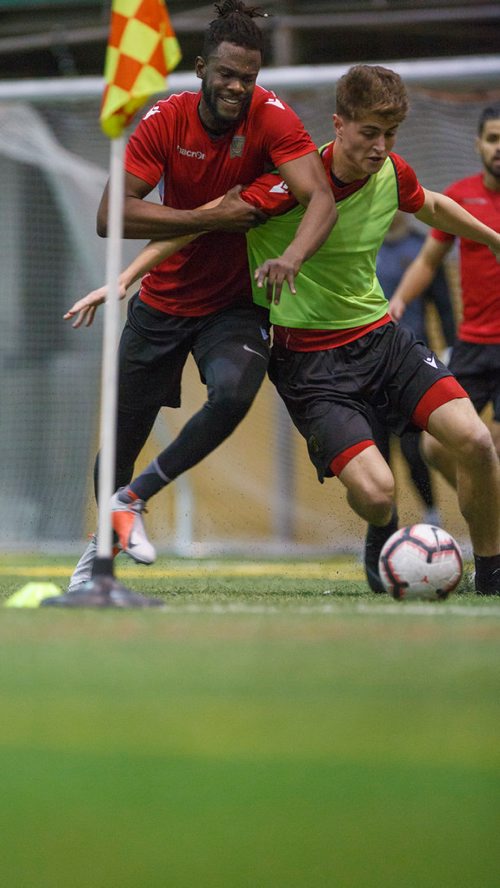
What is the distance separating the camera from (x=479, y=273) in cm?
695

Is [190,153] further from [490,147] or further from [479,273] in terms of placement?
[479,273]

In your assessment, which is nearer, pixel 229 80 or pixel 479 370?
pixel 229 80

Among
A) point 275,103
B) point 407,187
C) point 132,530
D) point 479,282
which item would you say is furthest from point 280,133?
point 479,282

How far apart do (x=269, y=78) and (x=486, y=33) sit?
3.71m

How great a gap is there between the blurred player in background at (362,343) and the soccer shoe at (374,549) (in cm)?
50

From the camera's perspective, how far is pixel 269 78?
8.56 metres

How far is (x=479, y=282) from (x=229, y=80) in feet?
8.40

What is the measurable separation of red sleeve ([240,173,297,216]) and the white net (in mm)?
4581

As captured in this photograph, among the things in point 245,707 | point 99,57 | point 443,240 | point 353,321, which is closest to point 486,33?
point 99,57

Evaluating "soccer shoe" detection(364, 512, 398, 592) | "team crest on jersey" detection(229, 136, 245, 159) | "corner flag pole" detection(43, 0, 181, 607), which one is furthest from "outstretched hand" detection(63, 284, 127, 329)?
"soccer shoe" detection(364, 512, 398, 592)

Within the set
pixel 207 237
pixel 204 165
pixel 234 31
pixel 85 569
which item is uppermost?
pixel 234 31

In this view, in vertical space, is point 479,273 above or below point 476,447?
above

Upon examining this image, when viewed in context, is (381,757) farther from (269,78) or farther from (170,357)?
(269,78)

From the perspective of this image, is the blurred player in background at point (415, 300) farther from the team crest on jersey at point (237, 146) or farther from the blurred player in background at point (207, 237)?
the team crest on jersey at point (237, 146)
